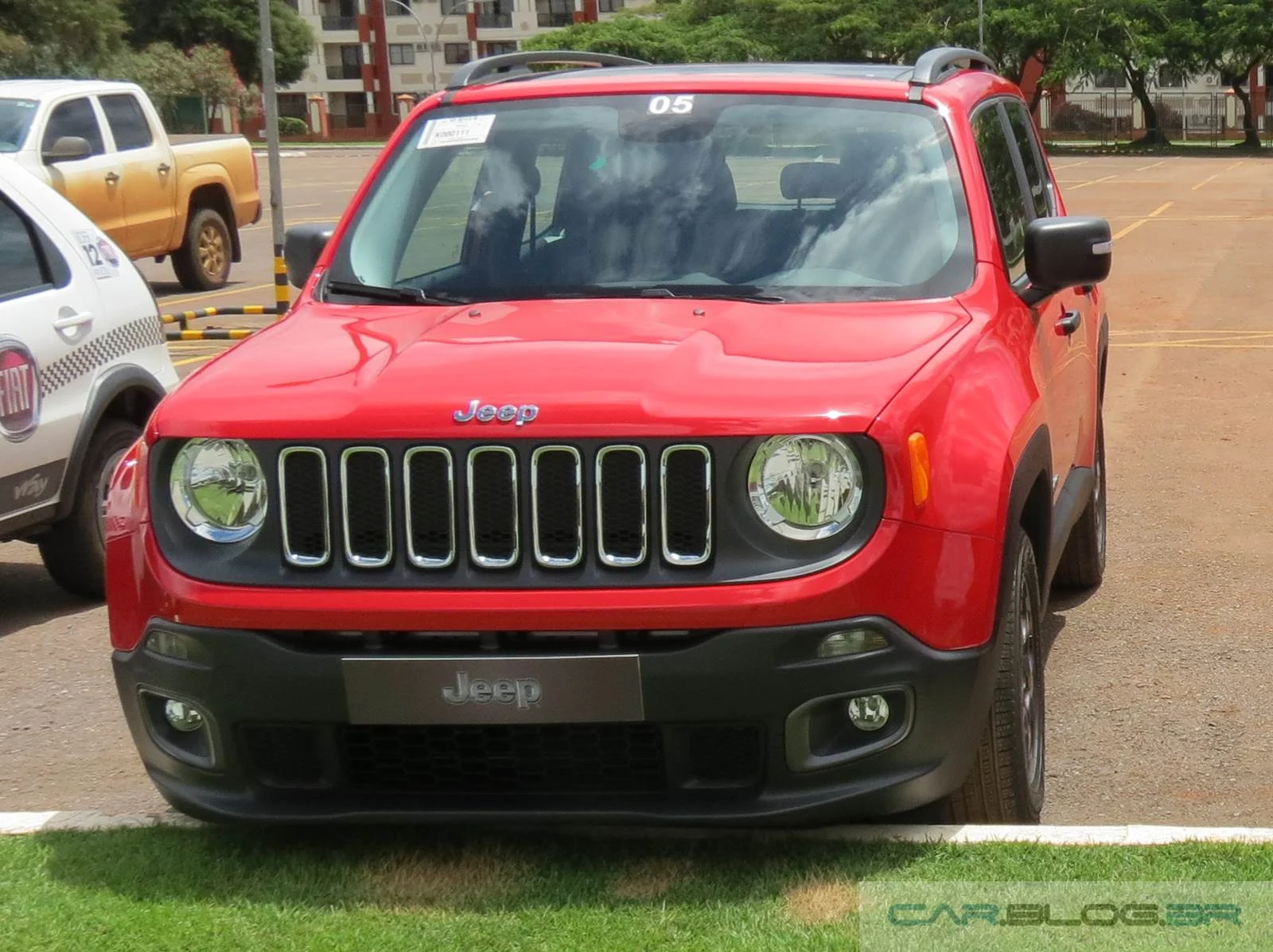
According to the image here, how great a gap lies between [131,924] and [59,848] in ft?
1.72

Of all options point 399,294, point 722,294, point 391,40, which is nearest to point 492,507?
point 722,294

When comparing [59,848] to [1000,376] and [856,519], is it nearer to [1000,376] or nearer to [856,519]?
[856,519]

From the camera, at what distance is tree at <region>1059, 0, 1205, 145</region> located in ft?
226

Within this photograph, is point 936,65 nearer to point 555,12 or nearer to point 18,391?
point 18,391

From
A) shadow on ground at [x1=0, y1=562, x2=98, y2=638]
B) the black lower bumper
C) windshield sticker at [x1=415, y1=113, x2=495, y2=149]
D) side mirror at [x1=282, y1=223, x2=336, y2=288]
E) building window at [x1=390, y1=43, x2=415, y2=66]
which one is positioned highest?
windshield sticker at [x1=415, y1=113, x2=495, y2=149]

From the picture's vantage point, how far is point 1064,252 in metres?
4.99

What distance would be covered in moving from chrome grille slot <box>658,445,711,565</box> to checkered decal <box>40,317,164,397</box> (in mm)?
3685

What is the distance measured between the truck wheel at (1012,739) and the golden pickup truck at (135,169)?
12.6 metres

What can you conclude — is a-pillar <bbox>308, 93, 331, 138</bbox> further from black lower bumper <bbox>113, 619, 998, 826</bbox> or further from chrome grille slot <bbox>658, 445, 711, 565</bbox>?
chrome grille slot <bbox>658, 445, 711, 565</bbox>

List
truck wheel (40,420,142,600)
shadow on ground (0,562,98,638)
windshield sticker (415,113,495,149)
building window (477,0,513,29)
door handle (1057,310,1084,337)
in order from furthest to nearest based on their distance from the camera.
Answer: building window (477,0,513,29), shadow on ground (0,562,98,638), truck wheel (40,420,142,600), door handle (1057,310,1084,337), windshield sticker (415,113,495,149)

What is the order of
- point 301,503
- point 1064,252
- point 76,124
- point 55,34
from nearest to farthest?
1. point 301,503
2. point 1064,252
3. point 76,124
4. point 55,34

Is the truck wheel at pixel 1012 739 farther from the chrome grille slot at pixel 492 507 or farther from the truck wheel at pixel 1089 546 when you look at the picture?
the truck wheel at pixel 1089 546

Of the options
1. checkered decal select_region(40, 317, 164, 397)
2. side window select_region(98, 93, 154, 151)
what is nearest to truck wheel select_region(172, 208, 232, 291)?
side window select_region(98, 93, 154, 151)
